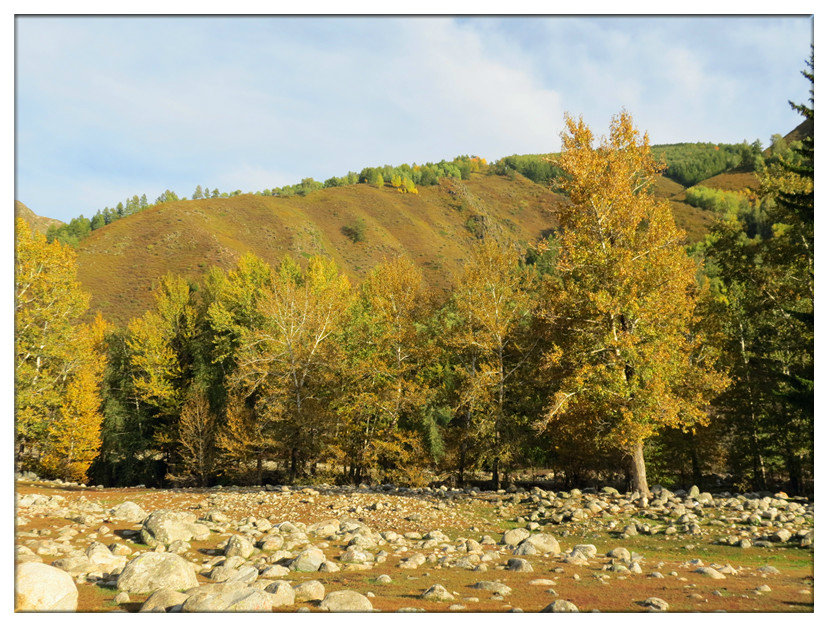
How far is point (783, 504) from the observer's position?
53.2 ft

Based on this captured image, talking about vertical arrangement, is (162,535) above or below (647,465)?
above

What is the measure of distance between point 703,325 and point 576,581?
21.4 meters

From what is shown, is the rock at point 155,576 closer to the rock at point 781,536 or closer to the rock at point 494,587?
the rock at point 494,587

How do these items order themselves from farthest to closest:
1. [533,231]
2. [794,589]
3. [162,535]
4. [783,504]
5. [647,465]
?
[533,231] < [647,465] < [783,504] < [162,535] < [794,589]

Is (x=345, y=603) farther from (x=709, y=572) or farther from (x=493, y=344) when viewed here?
(x=493, y=344)

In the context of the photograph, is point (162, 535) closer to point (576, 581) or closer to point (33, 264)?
point (576, 581)

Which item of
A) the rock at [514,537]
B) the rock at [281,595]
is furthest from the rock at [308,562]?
the rock at [514,537]

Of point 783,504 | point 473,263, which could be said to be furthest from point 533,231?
point 783,504

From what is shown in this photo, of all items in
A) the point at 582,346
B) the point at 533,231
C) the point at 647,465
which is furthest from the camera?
the point at 533,231

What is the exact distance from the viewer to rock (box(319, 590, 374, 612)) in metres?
7.08

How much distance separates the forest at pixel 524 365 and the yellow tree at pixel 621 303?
0.26ft

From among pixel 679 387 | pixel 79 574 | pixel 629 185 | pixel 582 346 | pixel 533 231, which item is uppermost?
pixel 533 231

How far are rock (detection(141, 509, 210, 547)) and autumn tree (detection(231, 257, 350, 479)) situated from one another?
1456 centimetres

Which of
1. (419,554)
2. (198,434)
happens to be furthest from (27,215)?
(198,434)
